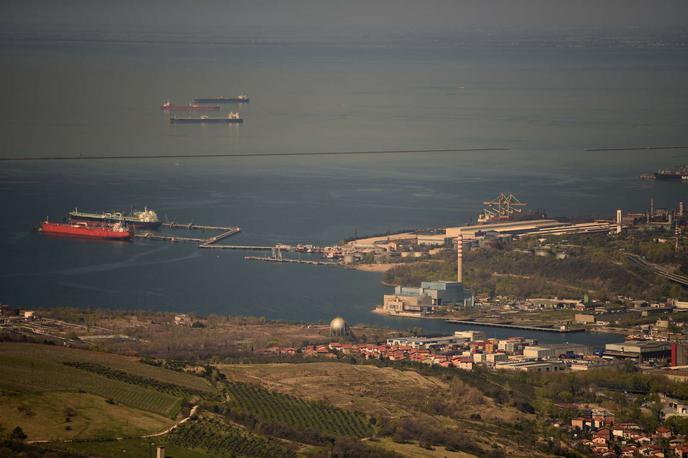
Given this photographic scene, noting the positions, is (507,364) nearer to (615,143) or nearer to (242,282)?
(242,282)

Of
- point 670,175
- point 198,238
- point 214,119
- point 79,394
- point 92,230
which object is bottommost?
point 79,394

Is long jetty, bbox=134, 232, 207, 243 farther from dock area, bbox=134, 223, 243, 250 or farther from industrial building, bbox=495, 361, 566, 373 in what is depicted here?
industrial building, bbox=495, 361, 566, 373

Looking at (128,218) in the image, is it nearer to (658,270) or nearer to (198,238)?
(198,238)

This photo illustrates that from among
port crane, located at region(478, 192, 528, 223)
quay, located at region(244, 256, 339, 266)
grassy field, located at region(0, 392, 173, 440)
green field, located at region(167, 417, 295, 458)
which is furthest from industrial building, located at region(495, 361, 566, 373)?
port crane, located at region(478, 192, 528, 223)

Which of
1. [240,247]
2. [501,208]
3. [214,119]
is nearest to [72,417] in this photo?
[240,247]

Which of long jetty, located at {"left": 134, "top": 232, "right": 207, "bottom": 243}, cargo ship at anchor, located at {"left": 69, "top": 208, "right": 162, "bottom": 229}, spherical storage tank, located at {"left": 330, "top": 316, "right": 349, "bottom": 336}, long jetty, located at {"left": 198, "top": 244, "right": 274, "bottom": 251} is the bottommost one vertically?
spherical storage tank, located at {"left": 330, "top": 316, "right": 349, "bottom": 336}

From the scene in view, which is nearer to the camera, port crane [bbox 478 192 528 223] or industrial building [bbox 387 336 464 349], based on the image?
industrial building [bbox 387 336 464 349]

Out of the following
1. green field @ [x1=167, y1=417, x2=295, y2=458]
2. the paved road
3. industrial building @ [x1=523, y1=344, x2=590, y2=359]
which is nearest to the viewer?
green field @ [x1=167, y1=417, x2=295, y2=458]
